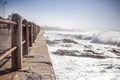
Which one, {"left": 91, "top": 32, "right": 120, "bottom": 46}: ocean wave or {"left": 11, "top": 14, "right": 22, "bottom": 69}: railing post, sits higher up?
{"left": 11, "top": 14, "right": 22, "bottom": 69}: railing post

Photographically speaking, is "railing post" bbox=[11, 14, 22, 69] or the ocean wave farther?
the ocean wave

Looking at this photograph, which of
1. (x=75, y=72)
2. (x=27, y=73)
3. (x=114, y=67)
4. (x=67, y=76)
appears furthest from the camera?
(x=114, y=67)

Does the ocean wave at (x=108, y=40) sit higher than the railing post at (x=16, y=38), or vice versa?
the railing post at (x=16, y=38)

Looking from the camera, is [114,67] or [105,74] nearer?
[105,74]

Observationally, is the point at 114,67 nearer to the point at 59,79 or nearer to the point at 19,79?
the point at 59,79

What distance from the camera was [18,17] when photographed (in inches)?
137

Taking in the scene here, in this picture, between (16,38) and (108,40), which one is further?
(108,40)

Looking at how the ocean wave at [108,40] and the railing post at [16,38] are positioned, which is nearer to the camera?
the railing post at [16,38]

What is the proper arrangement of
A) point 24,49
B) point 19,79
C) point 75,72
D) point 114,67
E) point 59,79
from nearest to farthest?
point 19,79
point 24,49
point 59,79
point 75,72
point 114,67

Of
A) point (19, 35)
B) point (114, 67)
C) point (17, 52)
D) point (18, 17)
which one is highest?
point (18, 17)

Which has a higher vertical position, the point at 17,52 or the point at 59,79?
the point at 17,52

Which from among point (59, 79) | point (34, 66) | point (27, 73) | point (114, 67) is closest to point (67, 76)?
point (59, 79)

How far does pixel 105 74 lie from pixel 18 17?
6.66 metres

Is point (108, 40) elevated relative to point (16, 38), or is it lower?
lower
